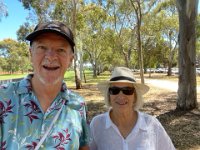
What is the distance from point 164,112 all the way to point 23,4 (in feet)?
66.1

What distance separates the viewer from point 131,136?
3.05 metres

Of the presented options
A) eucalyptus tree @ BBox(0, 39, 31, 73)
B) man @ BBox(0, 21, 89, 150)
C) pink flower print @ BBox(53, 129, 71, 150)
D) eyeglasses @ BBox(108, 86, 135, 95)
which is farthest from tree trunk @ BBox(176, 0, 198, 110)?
eucalyptus tree @ BBox(0, 39, 31, 73)

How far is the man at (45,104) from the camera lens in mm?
2139

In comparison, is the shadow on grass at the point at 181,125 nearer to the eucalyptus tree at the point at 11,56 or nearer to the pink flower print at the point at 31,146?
the pink flower print at the point at 31,146

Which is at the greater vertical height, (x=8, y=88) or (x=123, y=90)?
(x=8, y=88)

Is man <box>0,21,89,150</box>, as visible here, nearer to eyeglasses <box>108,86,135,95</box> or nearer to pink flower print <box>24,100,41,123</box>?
pink flower print <box>24,100,41,123</box>

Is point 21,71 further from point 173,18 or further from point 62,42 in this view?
point 62,42

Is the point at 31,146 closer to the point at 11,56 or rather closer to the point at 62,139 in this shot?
the point at 62,139

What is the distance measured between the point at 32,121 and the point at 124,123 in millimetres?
1227

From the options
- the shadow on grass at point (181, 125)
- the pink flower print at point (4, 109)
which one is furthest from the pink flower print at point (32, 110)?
the shadow on grass at point (181, 125)

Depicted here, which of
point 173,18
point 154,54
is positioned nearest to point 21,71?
point 154,54

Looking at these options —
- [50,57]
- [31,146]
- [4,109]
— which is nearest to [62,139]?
[31,146]

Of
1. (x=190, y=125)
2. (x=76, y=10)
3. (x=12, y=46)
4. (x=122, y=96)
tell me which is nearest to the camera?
(x=122, y=96)

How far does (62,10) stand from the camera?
84.7 feet
